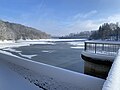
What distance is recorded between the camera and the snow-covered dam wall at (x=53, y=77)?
182 inches

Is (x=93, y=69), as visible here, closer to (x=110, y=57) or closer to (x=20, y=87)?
(x=110, y=57)

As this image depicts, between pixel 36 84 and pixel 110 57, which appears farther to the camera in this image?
pixel 110 57

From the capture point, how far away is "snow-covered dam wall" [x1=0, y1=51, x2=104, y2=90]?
4615 mm

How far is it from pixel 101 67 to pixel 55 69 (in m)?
4.66

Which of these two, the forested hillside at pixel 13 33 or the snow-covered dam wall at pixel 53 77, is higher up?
the forested hillside at pixel 13 33

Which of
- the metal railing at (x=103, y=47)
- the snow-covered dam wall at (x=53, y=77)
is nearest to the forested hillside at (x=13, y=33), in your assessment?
the metal railing at (x=103, y=47)

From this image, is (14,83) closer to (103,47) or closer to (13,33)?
(103,47)

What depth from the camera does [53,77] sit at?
599 cm

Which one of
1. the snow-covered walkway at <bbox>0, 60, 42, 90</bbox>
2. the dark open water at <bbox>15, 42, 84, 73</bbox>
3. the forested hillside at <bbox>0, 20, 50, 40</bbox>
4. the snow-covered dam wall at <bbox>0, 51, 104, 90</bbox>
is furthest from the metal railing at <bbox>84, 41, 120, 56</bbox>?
the forested hillside at <bbox>0, 20, 50, 40</bbox>

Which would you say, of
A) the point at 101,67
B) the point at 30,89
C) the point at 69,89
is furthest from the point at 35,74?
the point at 101,67

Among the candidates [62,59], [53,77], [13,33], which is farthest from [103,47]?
[13,33]

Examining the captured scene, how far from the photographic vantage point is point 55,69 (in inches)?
230

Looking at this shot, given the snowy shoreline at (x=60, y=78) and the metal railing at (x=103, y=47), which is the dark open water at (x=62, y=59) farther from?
the snowy shoreline at (x=60, y=78)

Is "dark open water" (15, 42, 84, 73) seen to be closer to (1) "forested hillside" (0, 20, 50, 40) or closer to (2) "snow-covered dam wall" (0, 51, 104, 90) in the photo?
(2) "snow-covered dam wall" (0, 51, 104, 90)
